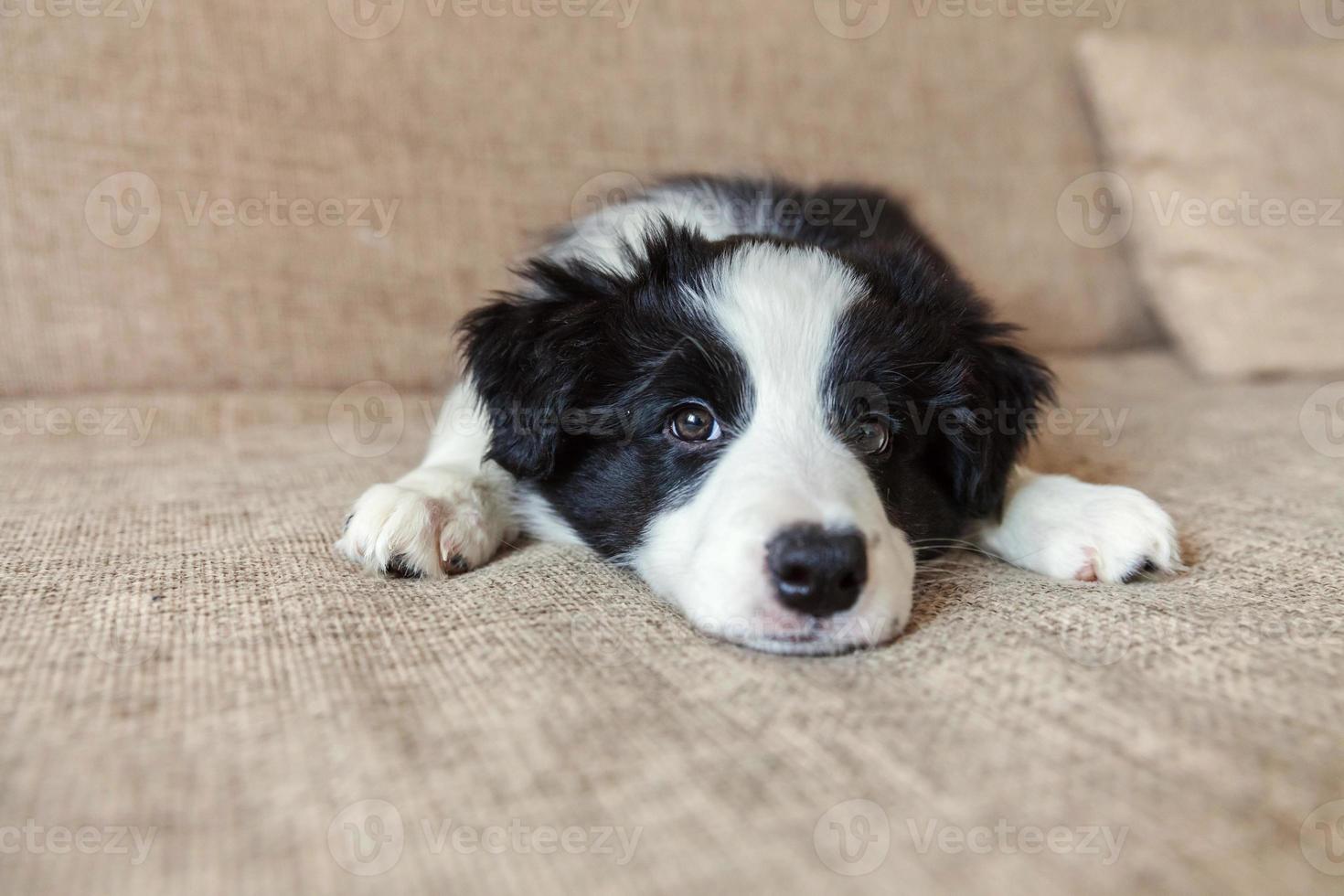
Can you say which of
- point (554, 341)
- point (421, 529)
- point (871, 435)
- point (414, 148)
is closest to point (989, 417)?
point (871, 435)

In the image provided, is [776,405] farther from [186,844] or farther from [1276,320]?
[1276,320]

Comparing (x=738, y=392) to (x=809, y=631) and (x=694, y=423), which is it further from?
(x=809, y=631)

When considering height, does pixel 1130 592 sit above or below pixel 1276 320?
below

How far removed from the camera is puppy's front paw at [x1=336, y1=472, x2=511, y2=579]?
1.32 metres

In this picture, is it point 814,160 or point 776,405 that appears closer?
point 776,405

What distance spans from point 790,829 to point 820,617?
404 millimetres

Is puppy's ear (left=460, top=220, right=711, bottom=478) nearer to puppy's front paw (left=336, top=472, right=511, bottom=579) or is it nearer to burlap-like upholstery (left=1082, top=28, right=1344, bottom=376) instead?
puppy's front paw (left=336, top=472, right=511, bottom=579)

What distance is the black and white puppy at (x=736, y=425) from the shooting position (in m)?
1.32

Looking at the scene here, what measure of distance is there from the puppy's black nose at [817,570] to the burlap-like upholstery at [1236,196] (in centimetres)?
229

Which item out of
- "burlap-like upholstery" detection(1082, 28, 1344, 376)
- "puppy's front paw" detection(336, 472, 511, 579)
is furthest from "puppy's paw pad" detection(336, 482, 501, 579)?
"burlap-like upholstery" detection(1082, 28, 1344, 376)

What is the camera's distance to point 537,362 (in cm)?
148

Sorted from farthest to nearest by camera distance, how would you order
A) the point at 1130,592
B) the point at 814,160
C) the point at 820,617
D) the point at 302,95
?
1. the point at 814,160
2. the point at 302,95
3. the point at 1130,592
4. the point at 820,617

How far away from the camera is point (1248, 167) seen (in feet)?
9.69

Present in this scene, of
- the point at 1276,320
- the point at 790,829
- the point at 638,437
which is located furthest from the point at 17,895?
the point at 1276,320
